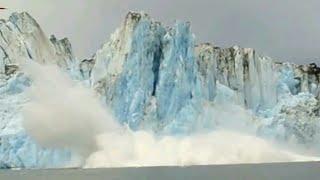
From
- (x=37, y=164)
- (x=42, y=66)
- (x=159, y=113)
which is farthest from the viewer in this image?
(x=42, y=66)

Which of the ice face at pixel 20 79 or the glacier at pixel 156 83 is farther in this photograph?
the glacier at pixel 156 83

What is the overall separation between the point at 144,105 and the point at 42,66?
15932mm

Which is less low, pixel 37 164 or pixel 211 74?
pixel 211 74

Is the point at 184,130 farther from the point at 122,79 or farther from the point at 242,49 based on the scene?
the point at 242,49

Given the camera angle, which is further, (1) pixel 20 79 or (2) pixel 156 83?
(1) pixel 20 79

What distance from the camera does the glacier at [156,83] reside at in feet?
218

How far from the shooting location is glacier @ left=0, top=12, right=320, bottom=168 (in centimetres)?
6631

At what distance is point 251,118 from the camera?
78188mm

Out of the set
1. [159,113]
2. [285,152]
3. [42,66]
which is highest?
[42,66]

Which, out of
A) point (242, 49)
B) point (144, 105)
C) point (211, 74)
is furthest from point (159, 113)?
point (242, 49)

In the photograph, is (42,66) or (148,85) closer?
(148,85)

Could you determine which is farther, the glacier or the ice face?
the glacier

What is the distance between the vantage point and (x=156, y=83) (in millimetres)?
67500

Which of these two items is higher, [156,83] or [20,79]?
[20,79]
